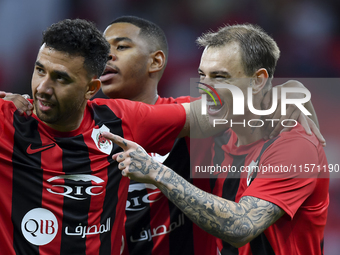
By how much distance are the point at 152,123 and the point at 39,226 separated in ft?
2.54

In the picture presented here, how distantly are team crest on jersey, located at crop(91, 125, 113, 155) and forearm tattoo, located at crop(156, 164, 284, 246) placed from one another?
1.30 feet

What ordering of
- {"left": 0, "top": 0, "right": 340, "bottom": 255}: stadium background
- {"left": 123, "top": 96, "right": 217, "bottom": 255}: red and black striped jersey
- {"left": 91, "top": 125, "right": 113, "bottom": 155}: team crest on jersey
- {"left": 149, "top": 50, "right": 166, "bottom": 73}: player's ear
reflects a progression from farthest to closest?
{"left": 0, "top": 0, "right": 340, "bottom": 255}: stadium background → {"left": 149, "top": 50, "right": 166, "bottom": 73}: player's ear → {"left": 123, "top": 96, "right": 217, "bottom": 255}: red and black striped jersey → {"left": 91, "top": 125, "right": 113, "bottom": 155}: team crest on jersey

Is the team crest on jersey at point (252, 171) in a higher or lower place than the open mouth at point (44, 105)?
lower

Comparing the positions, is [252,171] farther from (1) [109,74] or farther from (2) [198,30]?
(2) [198,30]

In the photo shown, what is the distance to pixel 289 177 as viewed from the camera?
6.53 feet

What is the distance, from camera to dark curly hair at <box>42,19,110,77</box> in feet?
6.53

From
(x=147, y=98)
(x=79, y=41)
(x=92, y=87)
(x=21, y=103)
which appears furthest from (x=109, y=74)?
(x=21, y=103)

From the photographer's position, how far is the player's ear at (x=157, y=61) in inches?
122

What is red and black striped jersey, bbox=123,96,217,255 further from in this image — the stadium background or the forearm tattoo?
the stadium background

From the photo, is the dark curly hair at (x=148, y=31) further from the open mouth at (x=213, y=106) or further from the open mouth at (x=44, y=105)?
the open mouth at (x=44, y=105)

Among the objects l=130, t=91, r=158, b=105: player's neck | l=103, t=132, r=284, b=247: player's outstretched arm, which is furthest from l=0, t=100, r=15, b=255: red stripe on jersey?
l=130, t=91, r=158, b=105: player's neck

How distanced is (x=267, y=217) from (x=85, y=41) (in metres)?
1.23

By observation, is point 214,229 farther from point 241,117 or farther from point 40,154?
point 40,154

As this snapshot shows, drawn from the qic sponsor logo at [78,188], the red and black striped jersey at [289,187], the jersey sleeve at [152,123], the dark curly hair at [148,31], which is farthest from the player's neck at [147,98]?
the qic sponsor logo at [78,188]
